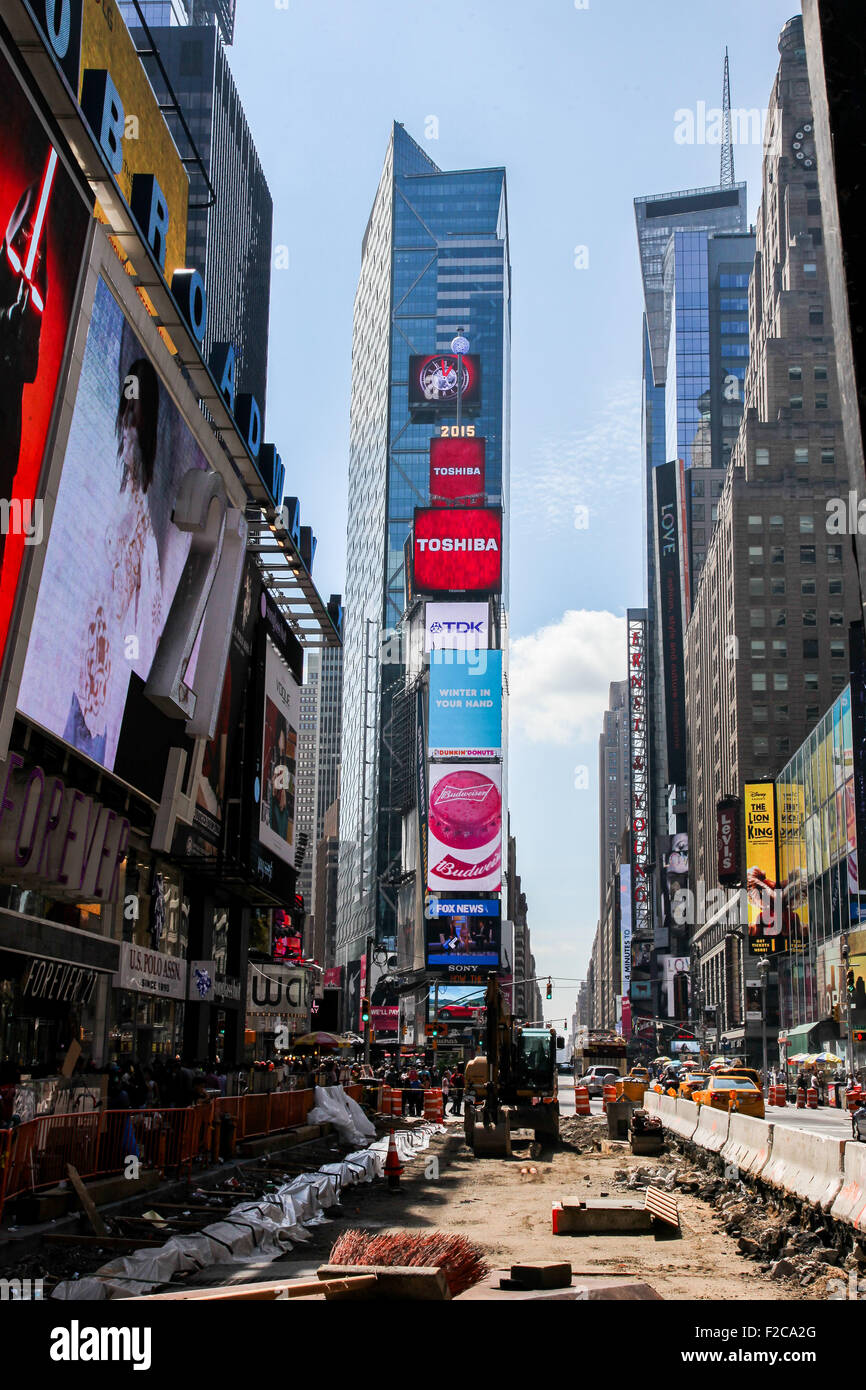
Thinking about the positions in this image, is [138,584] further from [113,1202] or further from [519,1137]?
[519,1137]

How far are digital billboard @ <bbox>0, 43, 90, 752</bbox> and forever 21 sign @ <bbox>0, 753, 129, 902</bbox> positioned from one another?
149 inches

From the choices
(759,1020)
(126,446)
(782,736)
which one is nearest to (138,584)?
(126,446)

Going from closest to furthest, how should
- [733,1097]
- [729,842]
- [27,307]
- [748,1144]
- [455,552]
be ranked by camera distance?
1. [27,307]
2. [748,1144]
3. [733,1097]
4. [729,842]
5. [455,552]

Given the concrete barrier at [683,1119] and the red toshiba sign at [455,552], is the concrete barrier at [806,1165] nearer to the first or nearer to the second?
the concrete barrier at [683,1119]

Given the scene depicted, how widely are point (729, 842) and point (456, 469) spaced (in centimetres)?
6176

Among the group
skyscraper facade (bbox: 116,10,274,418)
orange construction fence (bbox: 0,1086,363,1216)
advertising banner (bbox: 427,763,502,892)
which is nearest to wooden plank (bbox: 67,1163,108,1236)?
orange construction fence (bbox: 0,1086,363,1216)

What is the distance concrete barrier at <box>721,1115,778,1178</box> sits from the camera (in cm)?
1950

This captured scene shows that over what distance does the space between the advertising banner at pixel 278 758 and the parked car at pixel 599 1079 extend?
94.5 feet

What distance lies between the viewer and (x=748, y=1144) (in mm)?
21297

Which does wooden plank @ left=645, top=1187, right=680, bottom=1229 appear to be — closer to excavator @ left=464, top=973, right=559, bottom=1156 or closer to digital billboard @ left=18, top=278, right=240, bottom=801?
digital billboard @ left=18, top=278, right=240, bottom=801

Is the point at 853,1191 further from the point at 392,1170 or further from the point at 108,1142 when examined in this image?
Answer: the point at 392,1170

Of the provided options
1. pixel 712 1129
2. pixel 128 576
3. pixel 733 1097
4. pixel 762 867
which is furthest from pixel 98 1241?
pixel 762 867
